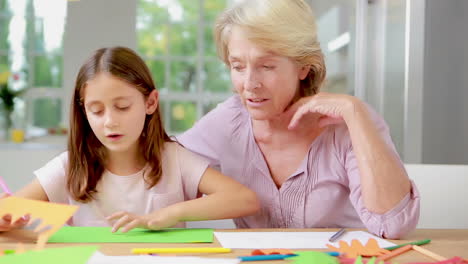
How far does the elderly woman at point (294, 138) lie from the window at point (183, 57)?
166 inches

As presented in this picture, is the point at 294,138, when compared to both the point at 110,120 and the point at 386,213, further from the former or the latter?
the point at 110,120

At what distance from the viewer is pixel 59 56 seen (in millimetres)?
5332

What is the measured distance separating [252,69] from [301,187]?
32 cm

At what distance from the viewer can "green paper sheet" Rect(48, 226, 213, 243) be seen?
104 cm

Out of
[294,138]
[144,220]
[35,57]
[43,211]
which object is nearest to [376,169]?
[294,138]

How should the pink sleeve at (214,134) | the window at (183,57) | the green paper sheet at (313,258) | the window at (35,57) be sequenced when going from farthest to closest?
1. the window at (183,57)
2. the window at (35,57)
3. the pink sleeve at (214,134)
4. the green paper sheet at (313,258)

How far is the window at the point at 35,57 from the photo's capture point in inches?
207

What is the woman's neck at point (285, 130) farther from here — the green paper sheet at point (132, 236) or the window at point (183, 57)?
the window at point (183, 57)

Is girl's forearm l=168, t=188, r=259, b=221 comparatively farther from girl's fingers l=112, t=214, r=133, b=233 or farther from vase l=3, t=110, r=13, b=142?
vase l=3, t=110, r=13, b=142

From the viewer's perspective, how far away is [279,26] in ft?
4.40

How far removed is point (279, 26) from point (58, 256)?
0.84m

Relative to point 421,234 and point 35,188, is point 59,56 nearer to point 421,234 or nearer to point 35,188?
point 35,188

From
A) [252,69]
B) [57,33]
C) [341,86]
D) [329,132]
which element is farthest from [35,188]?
[57,33]

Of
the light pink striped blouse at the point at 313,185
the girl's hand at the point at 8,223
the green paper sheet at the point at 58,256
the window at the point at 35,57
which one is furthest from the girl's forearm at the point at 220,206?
the window at the point at 35,57
